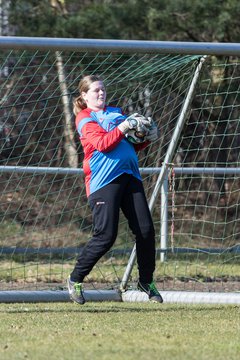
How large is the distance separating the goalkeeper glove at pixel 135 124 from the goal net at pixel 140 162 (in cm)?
Answer: 165

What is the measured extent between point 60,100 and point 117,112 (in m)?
2.68

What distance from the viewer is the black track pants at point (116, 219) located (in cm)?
769

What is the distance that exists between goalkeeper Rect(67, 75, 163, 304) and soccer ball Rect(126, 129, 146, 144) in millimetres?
35

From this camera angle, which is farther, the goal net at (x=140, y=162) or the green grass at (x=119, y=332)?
the goal net at (x=140, y=162)

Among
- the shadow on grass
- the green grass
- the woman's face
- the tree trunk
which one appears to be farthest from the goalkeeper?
the tree trunk

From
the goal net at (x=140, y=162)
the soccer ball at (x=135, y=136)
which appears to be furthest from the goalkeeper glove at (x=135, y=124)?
the goal net at (x=140, y=162)

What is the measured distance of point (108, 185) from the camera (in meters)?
7.72

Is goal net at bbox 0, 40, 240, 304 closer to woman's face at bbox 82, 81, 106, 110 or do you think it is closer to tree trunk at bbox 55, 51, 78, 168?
tree trunk at bbox 55, 51, 78, 168

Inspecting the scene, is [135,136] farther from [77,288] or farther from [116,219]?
[77,288]

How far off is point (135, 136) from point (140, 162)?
12.8 ft

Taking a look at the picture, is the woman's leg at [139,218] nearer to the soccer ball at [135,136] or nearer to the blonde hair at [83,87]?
the soccer ball at [135,136]

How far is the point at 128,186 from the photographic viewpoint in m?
7.80

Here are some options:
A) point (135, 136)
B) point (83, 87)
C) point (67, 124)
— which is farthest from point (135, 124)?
point (67, 124)

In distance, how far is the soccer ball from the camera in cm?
754
